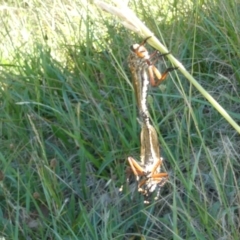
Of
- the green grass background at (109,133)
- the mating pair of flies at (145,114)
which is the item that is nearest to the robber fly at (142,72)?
the mating pair of flies at (145,114)

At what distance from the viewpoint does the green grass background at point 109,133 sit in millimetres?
1881

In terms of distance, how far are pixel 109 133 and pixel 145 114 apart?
862 mm

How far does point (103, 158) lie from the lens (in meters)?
2.18

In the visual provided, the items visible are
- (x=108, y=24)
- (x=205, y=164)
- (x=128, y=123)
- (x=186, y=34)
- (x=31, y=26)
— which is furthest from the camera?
(x=31, y=26)

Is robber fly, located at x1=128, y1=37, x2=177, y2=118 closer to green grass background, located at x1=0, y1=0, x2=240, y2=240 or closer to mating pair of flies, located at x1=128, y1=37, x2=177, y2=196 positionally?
mating pair of flies, located at x1=128, y1=37, x2=177, y2=196

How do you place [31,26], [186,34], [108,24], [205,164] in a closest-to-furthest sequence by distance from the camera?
[205,164]
[186,34]
[108,24]
[31,26]

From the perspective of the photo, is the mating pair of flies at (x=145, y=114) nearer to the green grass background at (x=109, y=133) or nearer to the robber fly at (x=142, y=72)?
the robber fly at (x=142, y=72)

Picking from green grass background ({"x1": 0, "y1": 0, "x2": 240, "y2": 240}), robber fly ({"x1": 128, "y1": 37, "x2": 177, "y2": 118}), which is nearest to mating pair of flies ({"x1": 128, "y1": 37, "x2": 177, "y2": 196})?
robber fly ({"x1": 128, "y1": 37, "x2": 177, "y2": 118})

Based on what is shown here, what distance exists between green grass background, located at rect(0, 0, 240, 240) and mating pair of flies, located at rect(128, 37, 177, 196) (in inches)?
6.5

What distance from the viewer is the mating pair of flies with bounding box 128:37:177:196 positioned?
4.00 ft

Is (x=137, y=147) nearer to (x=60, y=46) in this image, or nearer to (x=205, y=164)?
(x=205, y=164)

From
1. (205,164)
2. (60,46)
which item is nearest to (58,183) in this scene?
(205,164)

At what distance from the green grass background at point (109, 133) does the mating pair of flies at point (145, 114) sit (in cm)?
17

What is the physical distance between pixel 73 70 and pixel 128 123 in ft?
1.67
